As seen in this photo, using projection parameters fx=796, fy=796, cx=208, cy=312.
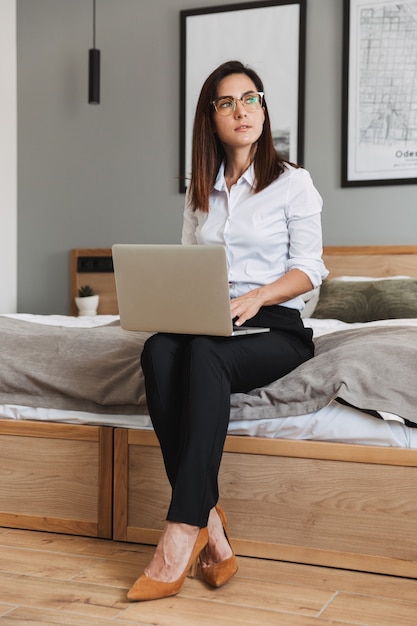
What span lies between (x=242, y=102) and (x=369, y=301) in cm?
129

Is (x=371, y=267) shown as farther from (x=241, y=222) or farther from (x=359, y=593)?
(x=359, y=593)

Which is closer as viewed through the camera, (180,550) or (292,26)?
(180,550)

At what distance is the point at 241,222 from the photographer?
2.09m

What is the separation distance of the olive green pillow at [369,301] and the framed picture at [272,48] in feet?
3.14

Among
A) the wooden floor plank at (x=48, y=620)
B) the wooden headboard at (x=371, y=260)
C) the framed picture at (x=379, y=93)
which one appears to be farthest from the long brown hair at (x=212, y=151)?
the framed picture at (x=379, y=93)

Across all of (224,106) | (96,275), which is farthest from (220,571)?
(96,275)

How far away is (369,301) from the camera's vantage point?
3164 millimetres

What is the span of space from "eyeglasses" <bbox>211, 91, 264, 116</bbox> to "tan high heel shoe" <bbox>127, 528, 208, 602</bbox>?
108 centimetres

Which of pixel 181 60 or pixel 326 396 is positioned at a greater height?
pixel 181 60

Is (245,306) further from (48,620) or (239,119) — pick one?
(48,620)

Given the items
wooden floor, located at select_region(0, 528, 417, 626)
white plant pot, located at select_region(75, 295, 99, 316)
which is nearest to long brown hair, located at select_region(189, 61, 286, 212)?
wooden floor, located at select_region(0, 528, 417, 626)

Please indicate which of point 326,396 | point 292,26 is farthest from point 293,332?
point 292,26

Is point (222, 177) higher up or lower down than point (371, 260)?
higher up

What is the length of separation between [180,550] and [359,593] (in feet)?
1.34
